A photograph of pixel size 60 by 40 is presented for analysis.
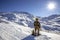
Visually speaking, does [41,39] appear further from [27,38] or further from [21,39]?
[21,39]

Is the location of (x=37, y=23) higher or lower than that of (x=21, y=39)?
higher

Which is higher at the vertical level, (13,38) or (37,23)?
(37,23)

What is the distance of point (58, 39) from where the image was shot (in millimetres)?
12188

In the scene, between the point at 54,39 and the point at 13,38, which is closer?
the point at 13,38

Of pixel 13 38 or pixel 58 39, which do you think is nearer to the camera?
pixel 13 38

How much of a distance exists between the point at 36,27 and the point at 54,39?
280 centimetres

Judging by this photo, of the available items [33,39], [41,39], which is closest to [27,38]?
[33,39]

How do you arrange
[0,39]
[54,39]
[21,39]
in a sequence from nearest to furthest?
[0,39] < [21,39] < [54,39]

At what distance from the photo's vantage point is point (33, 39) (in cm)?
1147

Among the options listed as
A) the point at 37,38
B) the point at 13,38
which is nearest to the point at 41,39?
the point at 37,38

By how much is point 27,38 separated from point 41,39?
1780mm

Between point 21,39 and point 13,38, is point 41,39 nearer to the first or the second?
point 21,39

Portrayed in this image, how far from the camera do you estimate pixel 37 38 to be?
11812mm

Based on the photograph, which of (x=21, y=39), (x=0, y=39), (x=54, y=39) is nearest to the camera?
(x=0, y=39)
